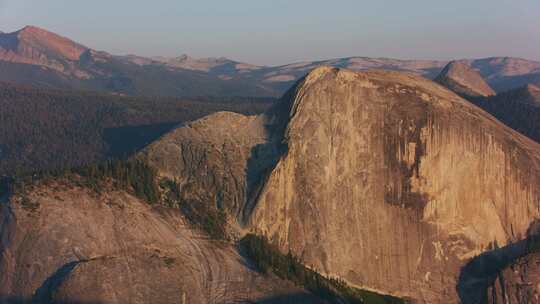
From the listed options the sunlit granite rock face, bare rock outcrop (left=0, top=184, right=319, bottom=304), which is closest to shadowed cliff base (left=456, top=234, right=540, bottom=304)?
the sunlit granite rock face

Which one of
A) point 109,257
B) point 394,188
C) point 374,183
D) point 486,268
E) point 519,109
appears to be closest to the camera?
point 109,257

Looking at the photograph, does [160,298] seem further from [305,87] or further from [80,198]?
[305,87]

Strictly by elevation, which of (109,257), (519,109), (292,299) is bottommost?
(292,299)

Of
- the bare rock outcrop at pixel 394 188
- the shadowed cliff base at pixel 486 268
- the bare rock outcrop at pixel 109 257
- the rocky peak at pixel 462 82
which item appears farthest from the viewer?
the rocky peak at pixel 462 82

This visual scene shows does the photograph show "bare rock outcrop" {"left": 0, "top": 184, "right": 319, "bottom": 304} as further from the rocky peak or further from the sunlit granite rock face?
the rocky peak

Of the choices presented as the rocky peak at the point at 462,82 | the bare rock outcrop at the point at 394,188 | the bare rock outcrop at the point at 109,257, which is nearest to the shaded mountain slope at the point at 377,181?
the bare rock outcrop at the point at 394,188

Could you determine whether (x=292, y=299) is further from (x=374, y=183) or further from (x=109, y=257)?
(x=374, y=183)

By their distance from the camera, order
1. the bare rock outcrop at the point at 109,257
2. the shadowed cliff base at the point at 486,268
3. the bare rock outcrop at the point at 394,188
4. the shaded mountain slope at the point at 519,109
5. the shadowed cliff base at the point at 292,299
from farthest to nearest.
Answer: the shaded mountain slope at the point at 519,109, the bare rock outcrop at the point at 394,188, the shadowed cliff base at the point at 486,268, the shadowed cliff base at the point at 292,299, the bare rock outcrop at the point at 109,257

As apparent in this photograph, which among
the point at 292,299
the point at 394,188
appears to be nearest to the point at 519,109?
the point at 394,188

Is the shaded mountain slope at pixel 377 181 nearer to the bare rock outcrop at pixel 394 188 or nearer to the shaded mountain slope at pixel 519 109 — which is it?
the bare rock outcrop at pixel 394 188
